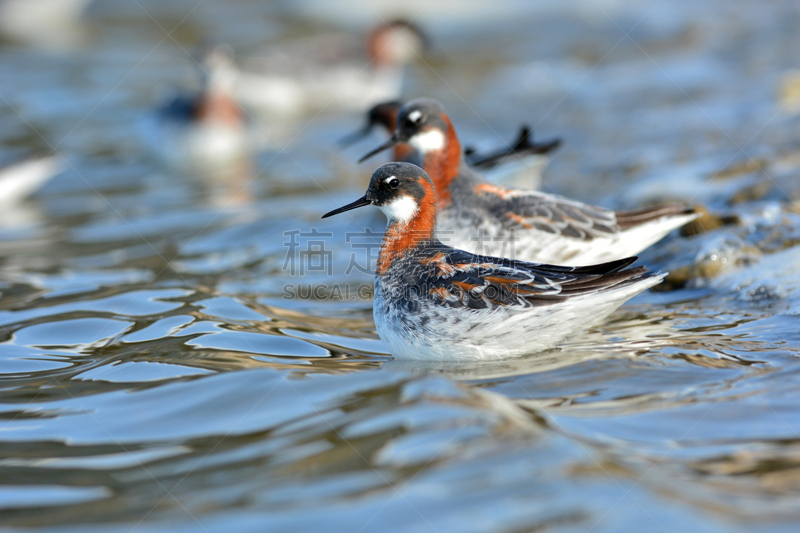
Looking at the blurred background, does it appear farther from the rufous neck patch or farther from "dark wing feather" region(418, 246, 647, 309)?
the rufous neck patch

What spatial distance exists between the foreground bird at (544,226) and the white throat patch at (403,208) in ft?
3.99

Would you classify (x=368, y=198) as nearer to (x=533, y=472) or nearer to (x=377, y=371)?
(x=377, y=371)

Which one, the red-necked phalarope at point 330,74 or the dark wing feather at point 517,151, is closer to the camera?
the dark wing feather at point 517,151

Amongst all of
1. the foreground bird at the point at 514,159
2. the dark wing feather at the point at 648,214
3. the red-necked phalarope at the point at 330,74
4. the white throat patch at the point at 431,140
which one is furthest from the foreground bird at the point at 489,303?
the red-necked phalarope at the point at 330,74

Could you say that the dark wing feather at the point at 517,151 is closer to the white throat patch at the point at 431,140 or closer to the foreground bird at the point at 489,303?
the white throat patch at the point at 431,140

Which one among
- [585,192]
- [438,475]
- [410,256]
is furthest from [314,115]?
[438,475]

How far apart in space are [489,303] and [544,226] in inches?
74.6

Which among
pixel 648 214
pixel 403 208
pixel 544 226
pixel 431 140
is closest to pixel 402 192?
pixel 403 208

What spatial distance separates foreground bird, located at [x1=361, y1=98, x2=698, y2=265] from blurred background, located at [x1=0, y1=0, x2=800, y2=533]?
45 centimetres

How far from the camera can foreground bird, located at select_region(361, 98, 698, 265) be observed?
6.17m

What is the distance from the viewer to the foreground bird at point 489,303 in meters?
4.47

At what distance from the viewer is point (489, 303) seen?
4504mm

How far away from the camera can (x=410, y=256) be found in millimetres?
4992

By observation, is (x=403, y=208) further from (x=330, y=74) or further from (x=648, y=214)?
(x=330, y=74)
